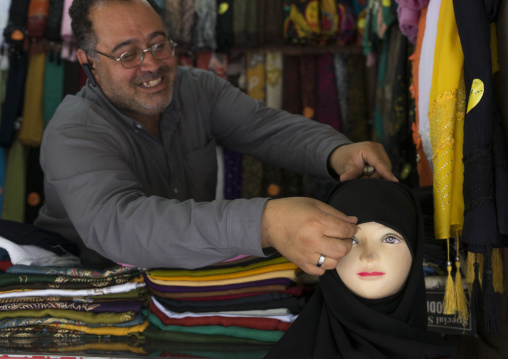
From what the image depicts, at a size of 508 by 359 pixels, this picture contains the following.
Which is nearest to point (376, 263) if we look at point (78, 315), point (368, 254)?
point (368, 254)

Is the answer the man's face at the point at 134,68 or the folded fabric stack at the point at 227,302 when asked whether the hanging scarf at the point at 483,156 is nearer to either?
the folded fabric stack at the point at 227,302

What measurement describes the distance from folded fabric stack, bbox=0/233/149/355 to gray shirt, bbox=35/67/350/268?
4.9 inches

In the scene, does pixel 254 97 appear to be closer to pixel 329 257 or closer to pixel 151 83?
pixel 151 83

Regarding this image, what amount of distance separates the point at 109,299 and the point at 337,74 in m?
2.23

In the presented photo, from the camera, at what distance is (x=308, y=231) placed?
3.68 feet

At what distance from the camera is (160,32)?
1938 mm

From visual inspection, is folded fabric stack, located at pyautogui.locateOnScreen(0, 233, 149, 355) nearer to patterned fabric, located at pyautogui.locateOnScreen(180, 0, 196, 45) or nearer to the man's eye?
the man's eye

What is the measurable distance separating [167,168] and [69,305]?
66 centimetres

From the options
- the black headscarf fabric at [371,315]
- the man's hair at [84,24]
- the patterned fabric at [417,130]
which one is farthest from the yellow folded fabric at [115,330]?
the patterned fabric at [417,130]

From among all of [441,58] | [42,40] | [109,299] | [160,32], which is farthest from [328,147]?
[42,40]

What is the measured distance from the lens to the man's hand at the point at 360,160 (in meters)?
1.53

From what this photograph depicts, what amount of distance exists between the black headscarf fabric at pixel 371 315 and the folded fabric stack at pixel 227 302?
0.31 feet

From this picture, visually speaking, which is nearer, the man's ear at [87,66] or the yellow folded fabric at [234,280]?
the yellow folded fabric at [234,280]

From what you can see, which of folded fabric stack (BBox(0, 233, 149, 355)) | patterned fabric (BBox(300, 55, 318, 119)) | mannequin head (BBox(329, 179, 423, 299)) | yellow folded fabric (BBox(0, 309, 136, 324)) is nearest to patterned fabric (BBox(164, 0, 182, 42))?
patterned fabric (BBox(300, 55, 318, 119))
